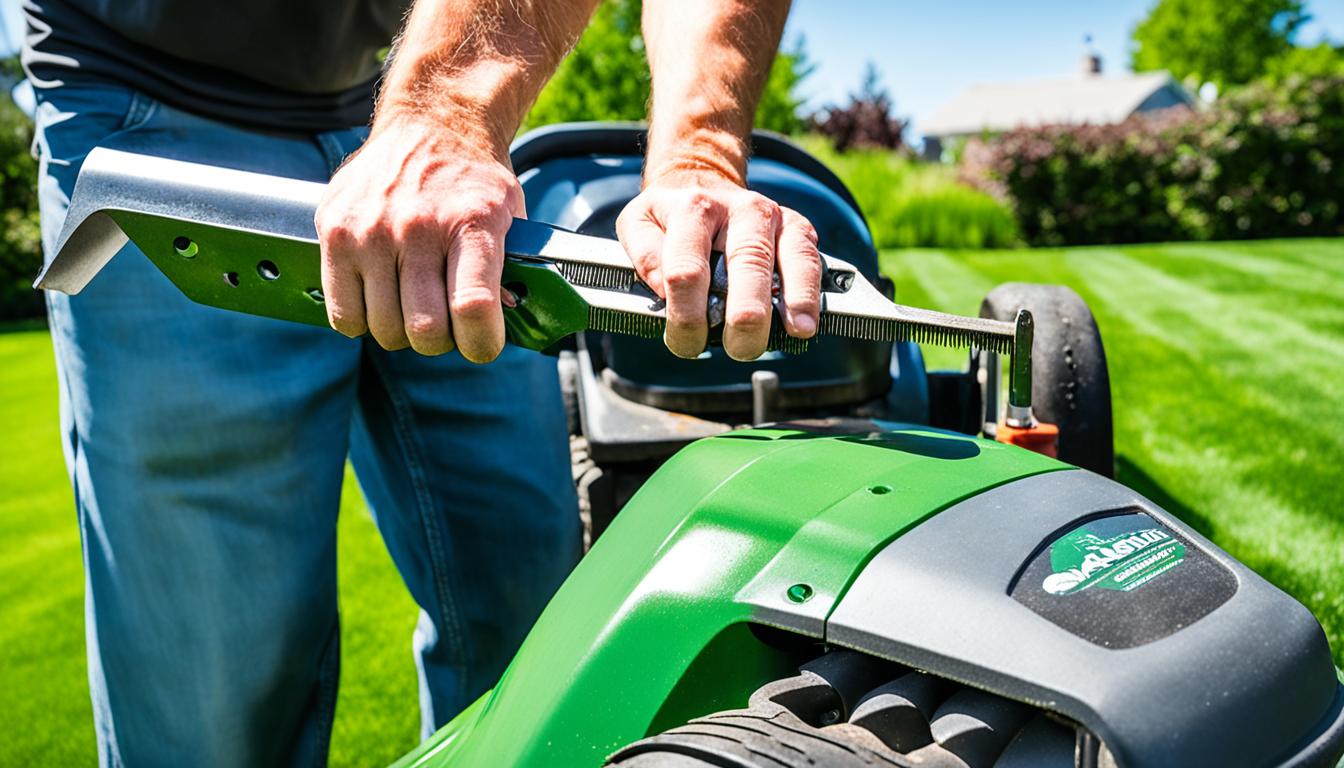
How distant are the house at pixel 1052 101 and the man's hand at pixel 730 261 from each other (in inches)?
1525

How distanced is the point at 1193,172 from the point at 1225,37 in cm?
3014

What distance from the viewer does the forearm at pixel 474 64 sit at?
1.14 metres

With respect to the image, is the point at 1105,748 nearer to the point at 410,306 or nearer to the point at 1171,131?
the point at 410,306

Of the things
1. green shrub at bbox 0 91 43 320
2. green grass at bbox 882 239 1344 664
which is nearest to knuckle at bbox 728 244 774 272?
green grass at bbox 882 239 1344 664

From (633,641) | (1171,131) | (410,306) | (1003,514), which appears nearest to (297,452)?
(410,306)

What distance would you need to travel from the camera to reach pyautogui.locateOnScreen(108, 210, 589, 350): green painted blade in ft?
3.48

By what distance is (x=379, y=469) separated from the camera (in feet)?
6.18


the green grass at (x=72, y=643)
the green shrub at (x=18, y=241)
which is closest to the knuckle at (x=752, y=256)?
the green grass at (x=72, y=643)

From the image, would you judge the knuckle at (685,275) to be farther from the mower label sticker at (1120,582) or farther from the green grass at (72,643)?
the green grass at (72,643)

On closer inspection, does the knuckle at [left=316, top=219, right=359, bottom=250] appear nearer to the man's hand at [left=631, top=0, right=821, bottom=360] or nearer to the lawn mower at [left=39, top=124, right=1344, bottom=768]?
the lawn mower at [left=39, top=124, right=1344, bottom=768]

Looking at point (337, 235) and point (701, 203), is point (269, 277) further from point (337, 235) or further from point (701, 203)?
point (701, 203)

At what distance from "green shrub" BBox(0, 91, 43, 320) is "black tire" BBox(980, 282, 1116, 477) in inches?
727

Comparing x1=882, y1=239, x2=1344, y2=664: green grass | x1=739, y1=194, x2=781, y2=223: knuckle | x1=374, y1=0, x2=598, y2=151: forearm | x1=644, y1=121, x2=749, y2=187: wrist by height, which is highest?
x1=374, y1=0, x2=598, y2=151: forearm

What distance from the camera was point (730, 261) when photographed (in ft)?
3.30
